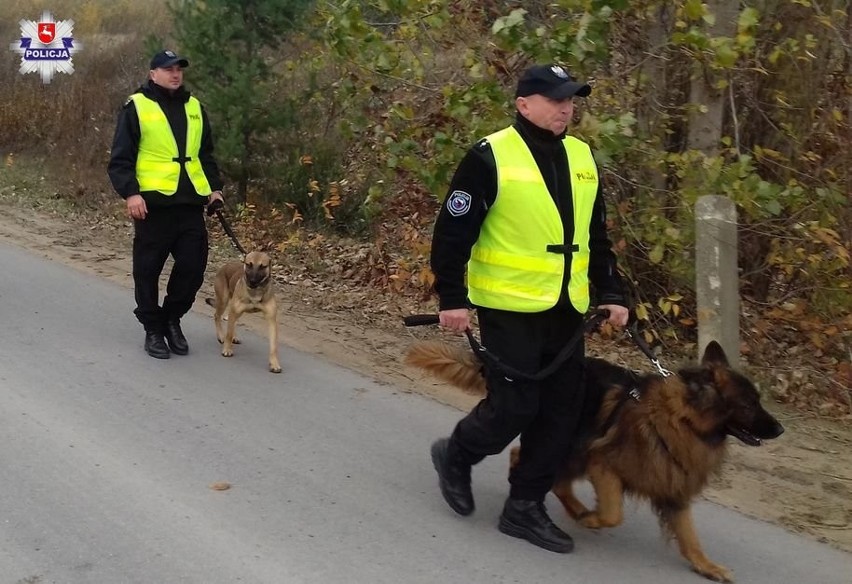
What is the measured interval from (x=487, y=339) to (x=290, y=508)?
1.36 metres

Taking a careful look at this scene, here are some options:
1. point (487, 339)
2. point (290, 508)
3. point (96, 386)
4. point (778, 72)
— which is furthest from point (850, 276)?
point (96, 386)

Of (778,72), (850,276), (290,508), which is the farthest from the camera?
(778,72)

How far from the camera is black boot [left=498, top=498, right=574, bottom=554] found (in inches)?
171

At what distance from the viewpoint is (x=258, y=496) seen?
480 centimetres

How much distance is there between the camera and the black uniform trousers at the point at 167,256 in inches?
279

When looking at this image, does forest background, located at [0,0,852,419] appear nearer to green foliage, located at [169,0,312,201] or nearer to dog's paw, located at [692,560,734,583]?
green foliage, located at [169,0,312,201]

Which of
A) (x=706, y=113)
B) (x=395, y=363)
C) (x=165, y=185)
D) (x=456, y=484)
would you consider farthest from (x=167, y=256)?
(x=706, y=113)

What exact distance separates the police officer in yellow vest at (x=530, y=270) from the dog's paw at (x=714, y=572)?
59 cm

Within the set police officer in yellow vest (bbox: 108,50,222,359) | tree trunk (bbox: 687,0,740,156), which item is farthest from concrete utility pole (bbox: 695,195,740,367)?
police officer in yellow vest (bbox: 108,50,222,359)

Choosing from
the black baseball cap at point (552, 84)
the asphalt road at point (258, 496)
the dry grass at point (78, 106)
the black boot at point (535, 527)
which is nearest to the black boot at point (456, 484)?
the asphalt road at point (258, 496)

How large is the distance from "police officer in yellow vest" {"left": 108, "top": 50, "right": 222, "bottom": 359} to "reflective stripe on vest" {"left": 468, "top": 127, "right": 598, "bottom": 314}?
139 inches

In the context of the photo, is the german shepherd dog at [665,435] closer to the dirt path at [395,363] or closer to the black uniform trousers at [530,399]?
the black uniform trousers at [530,399]

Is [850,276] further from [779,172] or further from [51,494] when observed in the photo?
[51,494]

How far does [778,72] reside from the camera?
290 inches
